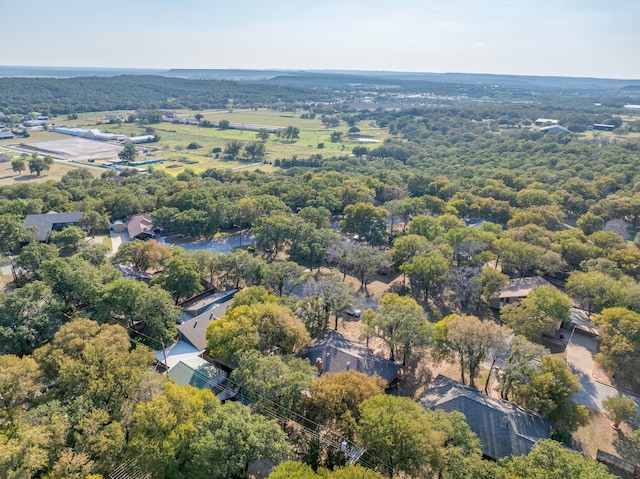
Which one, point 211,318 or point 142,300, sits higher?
point 142,300

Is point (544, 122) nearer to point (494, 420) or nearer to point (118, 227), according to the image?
point (118, 227)

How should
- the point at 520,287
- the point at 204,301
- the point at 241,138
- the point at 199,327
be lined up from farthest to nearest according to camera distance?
1. the point at 241,138
2. the point at 520,287
3. the point at 204,301
4. the point at 199,327

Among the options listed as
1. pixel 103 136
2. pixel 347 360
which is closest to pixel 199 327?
pixel 347 360

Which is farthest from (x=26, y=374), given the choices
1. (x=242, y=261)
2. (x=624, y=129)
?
(x=624, y=129)

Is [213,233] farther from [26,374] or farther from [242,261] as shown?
[26,374]

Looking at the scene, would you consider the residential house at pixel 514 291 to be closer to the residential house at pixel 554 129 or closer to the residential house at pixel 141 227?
the residential house at pixel 141 227

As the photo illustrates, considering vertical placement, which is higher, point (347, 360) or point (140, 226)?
point (140, 226)

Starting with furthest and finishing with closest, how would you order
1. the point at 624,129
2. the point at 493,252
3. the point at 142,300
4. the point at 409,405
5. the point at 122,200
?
the point at 624,129
the point at 122,200
the point at 493,252
the point at 142,300
the point at 409,405
